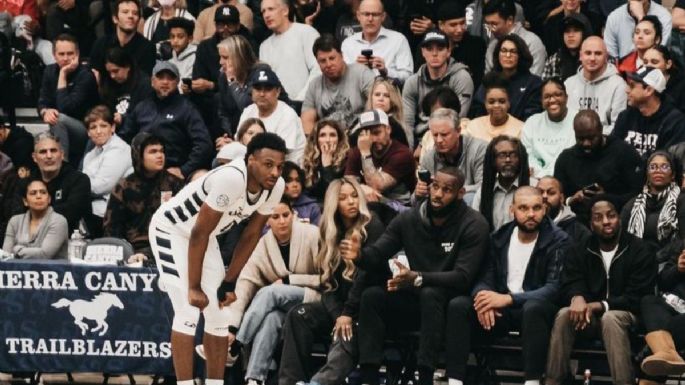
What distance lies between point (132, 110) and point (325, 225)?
3586 mm

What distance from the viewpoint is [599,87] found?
16.0 m

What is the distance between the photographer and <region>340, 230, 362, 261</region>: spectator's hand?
551 inches

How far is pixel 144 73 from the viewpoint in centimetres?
1777

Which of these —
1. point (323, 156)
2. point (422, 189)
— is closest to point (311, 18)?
point (323, 156)

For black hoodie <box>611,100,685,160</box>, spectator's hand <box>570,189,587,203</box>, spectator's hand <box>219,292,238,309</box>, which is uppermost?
black hoodie <box>611,100,685,160</box>

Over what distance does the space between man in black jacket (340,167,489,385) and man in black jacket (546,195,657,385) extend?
2.46ft

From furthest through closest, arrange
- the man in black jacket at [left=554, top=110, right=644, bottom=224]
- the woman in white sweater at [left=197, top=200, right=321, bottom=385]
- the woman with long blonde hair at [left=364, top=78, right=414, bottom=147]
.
A: the woman with long blonde hair at [left=364, top=78, right=414, bottom=147] → the man in black jacket at [left=554, top=110, right=644, bottom=224] → the woman in white sweater at [left=197, top=200, right=321, bottom=385]

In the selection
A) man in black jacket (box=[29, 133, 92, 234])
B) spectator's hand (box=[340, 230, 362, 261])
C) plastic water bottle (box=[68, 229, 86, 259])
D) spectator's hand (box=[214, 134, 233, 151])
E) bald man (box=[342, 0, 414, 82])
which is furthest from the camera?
bald man (box=[342, 0, 414, 82])

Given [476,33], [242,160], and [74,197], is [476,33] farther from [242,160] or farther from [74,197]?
[242,160]

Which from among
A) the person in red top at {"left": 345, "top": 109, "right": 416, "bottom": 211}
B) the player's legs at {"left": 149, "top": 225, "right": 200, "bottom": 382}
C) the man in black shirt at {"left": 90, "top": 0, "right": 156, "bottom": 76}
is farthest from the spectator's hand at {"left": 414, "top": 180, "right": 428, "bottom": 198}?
the man in black shirt at {"left": 90, "top": 0, "right": 156, "bottom": 76}

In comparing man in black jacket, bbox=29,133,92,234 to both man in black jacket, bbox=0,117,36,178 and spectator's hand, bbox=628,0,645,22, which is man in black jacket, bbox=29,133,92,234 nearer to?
man in black jacket, bbox=0,117,36,178

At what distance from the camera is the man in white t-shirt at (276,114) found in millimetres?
16203

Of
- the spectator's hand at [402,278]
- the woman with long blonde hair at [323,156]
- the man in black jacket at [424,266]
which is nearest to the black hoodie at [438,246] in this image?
the man in black jacket at [424,266]

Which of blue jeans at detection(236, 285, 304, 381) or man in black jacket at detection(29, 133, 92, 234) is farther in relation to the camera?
man in black jacket at detection(29, 133, 92, 234)
